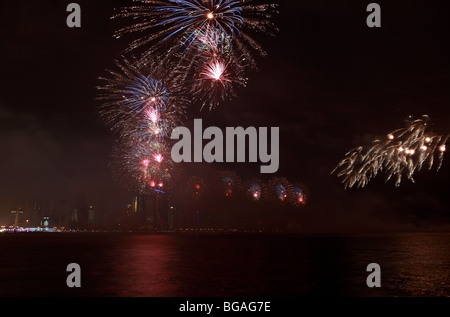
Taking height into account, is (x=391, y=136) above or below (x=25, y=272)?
above

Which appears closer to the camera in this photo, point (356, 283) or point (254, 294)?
point (254, 294)
